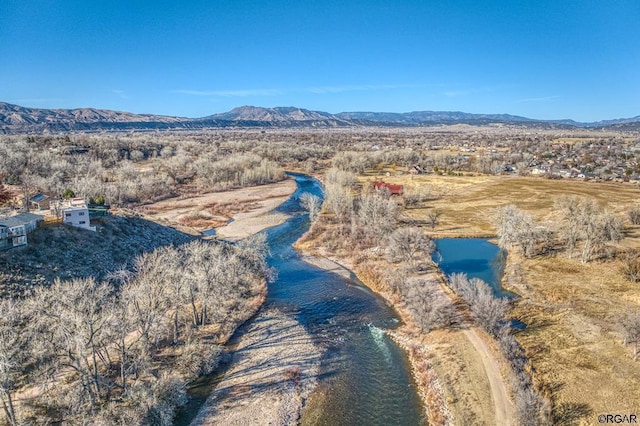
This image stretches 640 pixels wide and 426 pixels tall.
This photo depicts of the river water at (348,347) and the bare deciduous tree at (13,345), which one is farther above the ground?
the bare deciduous tree at (13,345)

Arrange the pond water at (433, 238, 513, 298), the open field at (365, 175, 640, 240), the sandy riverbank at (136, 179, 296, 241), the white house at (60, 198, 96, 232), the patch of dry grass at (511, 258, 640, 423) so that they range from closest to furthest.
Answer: the patch of dry grass at (511, 258, 640, 423)
the white house at (60, 198, 96, 232)
the pond water at (433, 238, 513, 298)
the sandy riverbank at (136, 179, 296, 241)
the open field at (365, 175, 640, 240)

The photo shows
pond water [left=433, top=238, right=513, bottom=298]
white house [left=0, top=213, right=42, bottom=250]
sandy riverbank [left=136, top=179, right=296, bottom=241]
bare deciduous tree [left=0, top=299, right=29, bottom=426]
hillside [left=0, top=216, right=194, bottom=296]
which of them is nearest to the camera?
bare deciduous tree [left=0, top=299, right=29, bottom=426]

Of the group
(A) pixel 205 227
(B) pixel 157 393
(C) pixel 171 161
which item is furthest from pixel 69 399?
(C) pixel 171 161

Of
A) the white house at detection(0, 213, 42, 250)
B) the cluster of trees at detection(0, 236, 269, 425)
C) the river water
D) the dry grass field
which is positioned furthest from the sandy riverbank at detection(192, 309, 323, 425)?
the white house at detection(0, 213, 42, 250)

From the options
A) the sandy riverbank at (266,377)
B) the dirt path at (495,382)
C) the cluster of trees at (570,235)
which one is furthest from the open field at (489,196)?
the sandy riverbank at (266,377)

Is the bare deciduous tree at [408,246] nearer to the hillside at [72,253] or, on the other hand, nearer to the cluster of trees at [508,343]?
the cluster of trees at [508,343]

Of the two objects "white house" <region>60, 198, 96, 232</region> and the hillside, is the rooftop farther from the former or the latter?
"white house" <region>60, 198, 96, 232</region>
